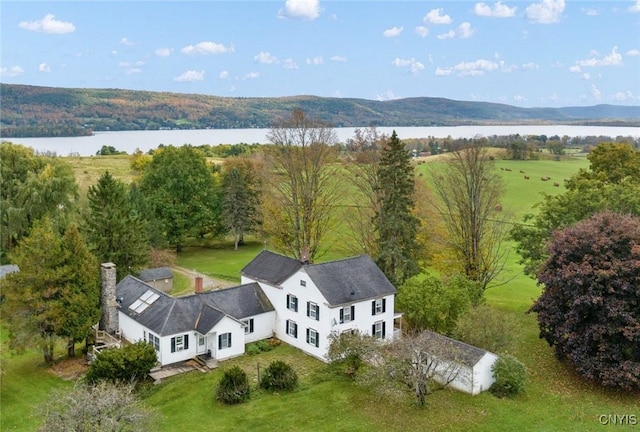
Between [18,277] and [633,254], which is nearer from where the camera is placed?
[633,254]

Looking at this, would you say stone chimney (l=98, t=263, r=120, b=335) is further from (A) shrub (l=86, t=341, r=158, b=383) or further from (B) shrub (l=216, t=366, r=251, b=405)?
(B) shrub (l=216, t=366, r=251, b=405)

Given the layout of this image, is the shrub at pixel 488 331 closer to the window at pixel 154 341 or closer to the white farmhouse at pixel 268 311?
the white farmhouse at pixel 268 311

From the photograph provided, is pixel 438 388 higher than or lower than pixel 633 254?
lower

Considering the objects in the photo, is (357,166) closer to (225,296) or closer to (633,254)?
(225,296)

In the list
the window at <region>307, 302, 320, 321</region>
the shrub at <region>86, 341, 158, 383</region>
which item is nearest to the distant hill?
the window at <region>307, 302, 320, 321</region>

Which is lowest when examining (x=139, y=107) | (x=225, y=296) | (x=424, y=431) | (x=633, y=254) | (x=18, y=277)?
(x=424, y=431)

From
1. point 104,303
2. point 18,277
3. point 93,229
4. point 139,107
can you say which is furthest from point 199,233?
point 139,107

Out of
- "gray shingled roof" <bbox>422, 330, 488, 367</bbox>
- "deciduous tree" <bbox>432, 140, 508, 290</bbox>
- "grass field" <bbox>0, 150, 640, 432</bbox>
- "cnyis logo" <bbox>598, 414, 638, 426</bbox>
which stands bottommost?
"grass field" <bbox>0, 150, 640, 432</bbox>
